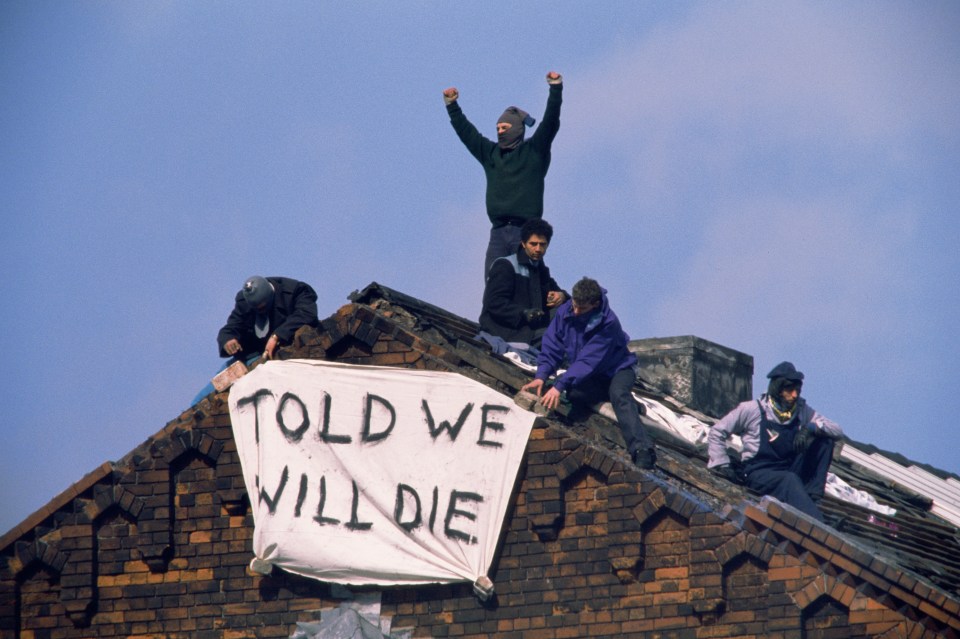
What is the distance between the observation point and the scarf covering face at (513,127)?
19922 millimetres

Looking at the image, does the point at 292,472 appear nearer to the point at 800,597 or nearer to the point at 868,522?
the point at 800,597

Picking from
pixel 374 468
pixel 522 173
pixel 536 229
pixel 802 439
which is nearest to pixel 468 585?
pixel 374 468

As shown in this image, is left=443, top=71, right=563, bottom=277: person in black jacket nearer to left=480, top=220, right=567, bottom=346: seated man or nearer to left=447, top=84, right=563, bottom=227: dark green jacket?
left=447, top=84, right=563, bottom=227: dark green jacket

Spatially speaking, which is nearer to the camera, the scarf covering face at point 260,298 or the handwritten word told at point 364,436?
the handwritten word told at point 364,436

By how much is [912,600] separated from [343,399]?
5.23 m

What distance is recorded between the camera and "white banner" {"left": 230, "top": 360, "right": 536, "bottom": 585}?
16.2 m

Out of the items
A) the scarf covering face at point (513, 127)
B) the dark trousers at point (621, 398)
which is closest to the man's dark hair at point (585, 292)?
the dark trousers at point (621, 398)

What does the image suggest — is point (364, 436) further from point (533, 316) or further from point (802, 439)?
point (802, 439)

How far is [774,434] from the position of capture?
55.4 feet

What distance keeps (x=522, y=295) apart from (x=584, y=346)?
6.62 feet

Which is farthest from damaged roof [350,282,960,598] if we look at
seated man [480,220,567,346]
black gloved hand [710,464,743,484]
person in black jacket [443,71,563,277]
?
person in black jacket [443,71,563,277]

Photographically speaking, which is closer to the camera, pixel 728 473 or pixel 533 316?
pixel 728 473

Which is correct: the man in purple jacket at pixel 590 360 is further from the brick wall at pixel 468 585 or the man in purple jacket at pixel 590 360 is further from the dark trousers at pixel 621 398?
the brick wall at pixel 468 585

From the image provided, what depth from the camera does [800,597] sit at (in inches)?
604
